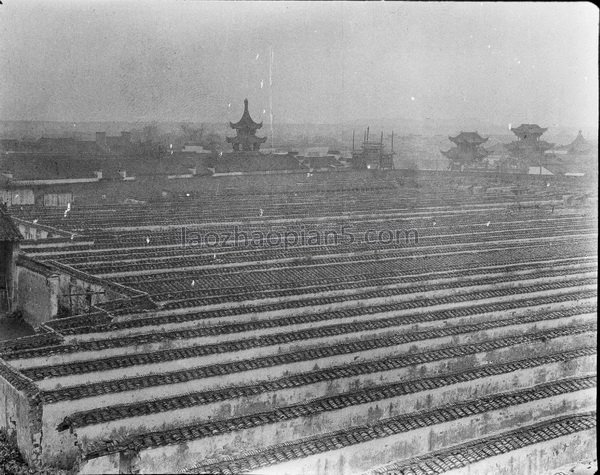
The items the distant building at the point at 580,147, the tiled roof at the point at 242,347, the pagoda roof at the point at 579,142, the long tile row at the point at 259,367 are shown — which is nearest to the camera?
the long tile row at the point at 259,367

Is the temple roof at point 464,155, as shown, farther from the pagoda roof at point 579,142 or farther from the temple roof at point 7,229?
the temple roof at point 7,229

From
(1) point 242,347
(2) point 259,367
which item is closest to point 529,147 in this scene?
(1) point 242,347

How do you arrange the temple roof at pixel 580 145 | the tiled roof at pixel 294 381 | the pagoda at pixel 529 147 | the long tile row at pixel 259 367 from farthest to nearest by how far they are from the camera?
the temple roof at pixel 580 145, the pagoda at pixel 529 147, the long tile row at pixel 259 367, the tiled roof at pixel 294 381

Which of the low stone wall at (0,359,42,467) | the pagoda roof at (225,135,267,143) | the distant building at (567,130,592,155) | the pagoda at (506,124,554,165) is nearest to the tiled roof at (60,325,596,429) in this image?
the low stone wall at (0,359,42,467)

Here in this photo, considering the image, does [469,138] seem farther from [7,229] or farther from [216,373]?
[216,373]

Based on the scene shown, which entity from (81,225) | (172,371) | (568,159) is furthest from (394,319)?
(568,159)

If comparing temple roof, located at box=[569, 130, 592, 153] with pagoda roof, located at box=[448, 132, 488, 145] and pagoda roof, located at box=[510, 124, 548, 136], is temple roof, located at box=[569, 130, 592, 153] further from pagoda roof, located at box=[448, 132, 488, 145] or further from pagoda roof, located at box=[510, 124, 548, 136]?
pagoda roof, located at box=[448, 132, 488, 145]

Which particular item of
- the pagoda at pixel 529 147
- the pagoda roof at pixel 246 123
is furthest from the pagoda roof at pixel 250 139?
the pagoda at pixel 529 147

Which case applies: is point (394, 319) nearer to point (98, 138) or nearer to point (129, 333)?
point (129, 333)
